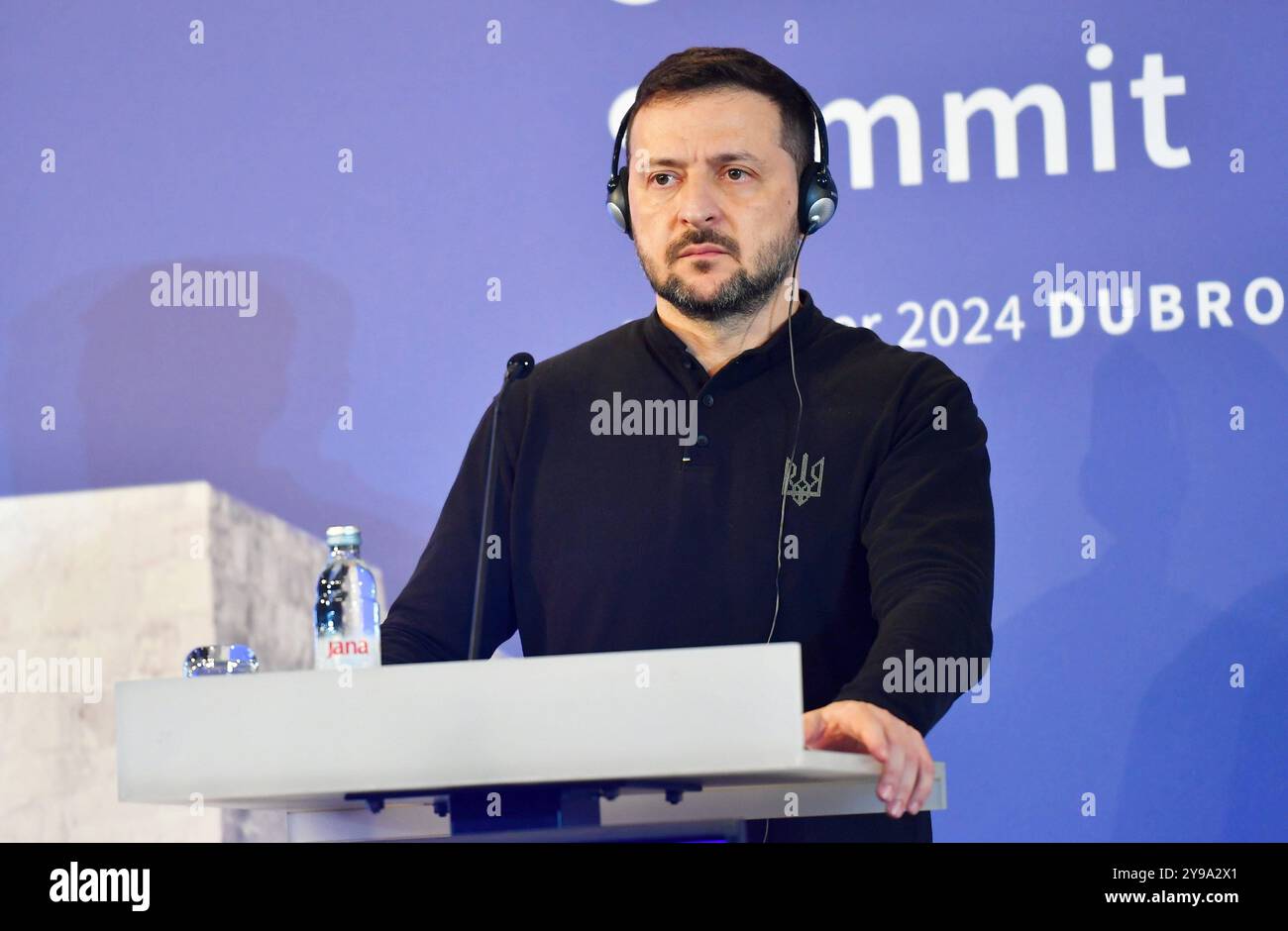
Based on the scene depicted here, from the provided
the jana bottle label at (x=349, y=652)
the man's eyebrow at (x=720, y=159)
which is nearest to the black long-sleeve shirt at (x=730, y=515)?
the man's eyebrow at (x=720, y=159)

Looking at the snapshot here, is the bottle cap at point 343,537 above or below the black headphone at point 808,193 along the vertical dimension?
below

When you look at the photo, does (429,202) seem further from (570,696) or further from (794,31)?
(570,696)

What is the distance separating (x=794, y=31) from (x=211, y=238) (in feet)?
4.36

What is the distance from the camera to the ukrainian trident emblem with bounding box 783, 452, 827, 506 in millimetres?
2197

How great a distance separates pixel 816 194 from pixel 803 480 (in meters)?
0.50

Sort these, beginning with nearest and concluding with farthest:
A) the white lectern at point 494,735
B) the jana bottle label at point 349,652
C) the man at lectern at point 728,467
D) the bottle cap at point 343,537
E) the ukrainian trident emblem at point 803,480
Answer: the white lectern at point 494,735, the jana bottle label at point 349,652, the bottle cap at point 343,537, the man at lectern at point 728,467, the ukrainian trident emblem at point 803,480

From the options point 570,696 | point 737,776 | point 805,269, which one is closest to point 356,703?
point 570,696

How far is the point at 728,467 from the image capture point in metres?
2.27

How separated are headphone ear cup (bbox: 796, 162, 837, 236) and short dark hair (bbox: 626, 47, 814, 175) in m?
0.06

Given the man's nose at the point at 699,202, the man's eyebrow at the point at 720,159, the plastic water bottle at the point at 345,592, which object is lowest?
the plastic water bottle at the point at 345,592

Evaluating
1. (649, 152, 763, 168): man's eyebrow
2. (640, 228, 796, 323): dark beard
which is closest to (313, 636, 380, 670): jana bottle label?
(640, 228, 796, 323): dark beard

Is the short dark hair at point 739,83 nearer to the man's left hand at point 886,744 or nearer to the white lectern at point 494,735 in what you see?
the man's left hand at point 886,744

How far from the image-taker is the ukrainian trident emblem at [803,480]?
86.5 inches

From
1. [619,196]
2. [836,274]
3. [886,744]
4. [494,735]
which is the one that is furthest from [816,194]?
[494,735]
